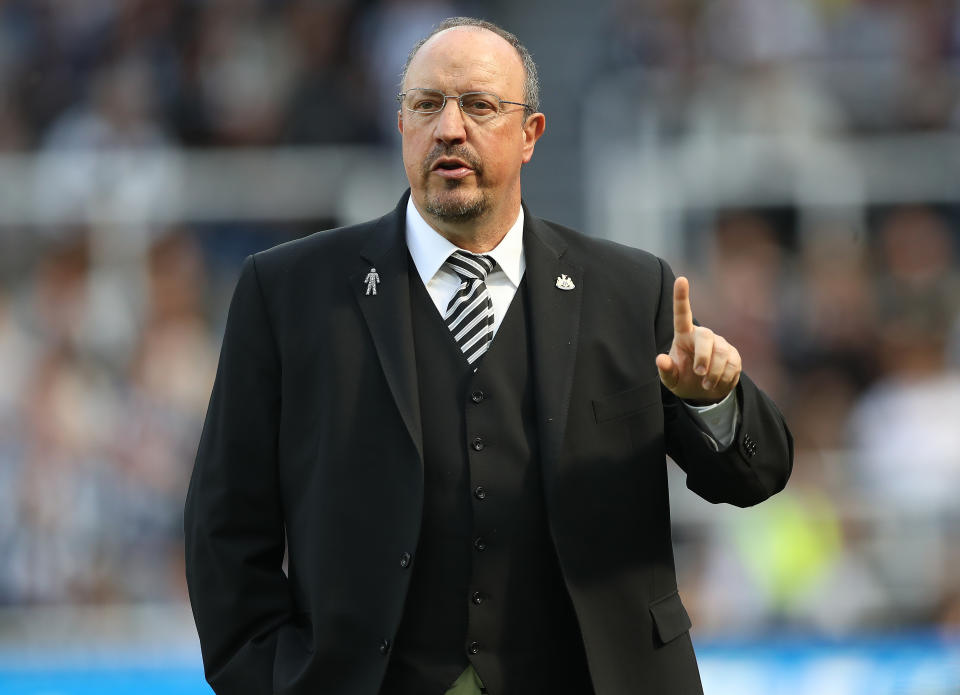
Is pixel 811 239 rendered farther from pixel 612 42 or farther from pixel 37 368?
pixel 37 368

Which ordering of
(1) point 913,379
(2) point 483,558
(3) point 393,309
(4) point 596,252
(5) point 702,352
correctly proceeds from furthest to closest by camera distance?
(1) point 913,379 < (4) point 596,252 < (3) point 393,309 < (2) point 483,558 < (5) point 702,352

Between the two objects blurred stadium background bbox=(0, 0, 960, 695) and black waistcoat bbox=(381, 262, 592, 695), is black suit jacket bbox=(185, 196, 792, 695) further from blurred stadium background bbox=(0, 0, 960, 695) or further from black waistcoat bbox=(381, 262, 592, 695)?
blurred stadium background bbox=(0, 0, 960, 695)

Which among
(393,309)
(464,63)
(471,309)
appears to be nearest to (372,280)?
(393,309)

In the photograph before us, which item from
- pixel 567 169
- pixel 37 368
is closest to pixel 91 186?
pixel 37 368

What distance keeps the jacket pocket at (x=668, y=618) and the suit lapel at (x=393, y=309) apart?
0.62 metres

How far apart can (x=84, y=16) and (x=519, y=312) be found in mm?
7732

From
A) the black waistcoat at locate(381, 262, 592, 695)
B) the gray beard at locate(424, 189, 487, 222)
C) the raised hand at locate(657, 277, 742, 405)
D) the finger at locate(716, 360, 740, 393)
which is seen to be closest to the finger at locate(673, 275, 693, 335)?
the raised hand at locate(657, 277, 742, 405)

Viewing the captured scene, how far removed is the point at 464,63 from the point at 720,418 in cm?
95

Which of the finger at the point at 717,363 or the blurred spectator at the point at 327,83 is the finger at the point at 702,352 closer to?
the finger at the point at 717,363

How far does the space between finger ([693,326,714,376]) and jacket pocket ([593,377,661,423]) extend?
0.94 ft

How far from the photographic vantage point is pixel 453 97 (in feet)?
11.2

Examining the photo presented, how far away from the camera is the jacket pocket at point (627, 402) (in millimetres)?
3367

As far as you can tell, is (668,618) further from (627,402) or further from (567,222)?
(567,222)

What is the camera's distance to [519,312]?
3.45 m
